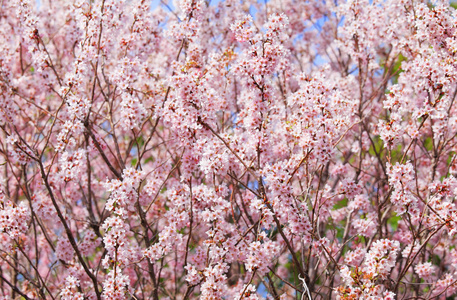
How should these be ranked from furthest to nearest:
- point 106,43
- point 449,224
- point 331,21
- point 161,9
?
1. point 331,21
2. point 161,9
3. point 106,43
4. point 449,224

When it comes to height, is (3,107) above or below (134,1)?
below

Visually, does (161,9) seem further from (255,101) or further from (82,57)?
(255,101)

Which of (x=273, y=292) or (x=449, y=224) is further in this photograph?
(x=273, y=292)

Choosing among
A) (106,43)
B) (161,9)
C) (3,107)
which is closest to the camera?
(3,107)

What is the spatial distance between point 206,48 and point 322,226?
3.41 meters

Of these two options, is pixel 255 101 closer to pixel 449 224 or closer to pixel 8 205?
pixel 449 224

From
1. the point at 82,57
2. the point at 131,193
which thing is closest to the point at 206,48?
the point at 82,57

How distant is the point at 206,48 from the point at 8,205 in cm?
398

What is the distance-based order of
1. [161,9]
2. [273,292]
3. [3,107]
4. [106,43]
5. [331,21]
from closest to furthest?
[273,292], [3,107], [106,43], [161,9], [331,21]

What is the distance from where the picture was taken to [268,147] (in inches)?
168

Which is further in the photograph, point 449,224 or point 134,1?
point 134,1

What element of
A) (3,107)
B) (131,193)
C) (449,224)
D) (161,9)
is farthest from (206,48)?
(449,224)

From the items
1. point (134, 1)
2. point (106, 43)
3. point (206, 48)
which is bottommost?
point (106, 43)

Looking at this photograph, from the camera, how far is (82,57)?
5.01 metres
